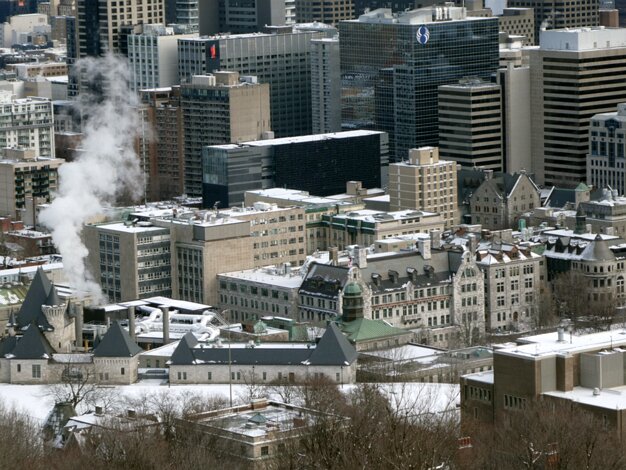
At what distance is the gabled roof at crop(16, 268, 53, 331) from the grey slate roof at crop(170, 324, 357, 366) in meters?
13.2

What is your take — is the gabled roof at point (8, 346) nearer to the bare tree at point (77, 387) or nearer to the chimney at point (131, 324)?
the bare tree at point (77, 387)

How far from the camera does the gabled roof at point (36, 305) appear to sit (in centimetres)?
18050

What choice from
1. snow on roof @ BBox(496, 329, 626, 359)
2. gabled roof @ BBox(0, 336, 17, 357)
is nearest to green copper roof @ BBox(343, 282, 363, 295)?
gabled roof @ BBox(0, 336, 17, 357)

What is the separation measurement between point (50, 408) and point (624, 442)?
42.8 metres

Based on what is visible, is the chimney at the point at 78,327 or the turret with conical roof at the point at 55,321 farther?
the chimney at the point at 78,327

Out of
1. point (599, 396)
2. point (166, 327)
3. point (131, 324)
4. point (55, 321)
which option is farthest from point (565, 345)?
point (55, 321)

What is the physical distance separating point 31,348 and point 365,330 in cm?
2253

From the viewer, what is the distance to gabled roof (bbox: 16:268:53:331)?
180 metres

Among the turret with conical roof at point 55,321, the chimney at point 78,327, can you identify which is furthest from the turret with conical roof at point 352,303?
the turret with conical roof at point 55,321

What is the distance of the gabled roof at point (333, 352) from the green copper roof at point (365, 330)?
28.0ft

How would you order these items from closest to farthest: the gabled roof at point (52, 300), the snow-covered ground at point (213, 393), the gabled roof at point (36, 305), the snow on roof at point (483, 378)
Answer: the snow on roof at point (483, 378)
the snow-covered ground at point (213, 393)
the gabled roof at point (36, 305)
the gabled roof at point (52, 300)

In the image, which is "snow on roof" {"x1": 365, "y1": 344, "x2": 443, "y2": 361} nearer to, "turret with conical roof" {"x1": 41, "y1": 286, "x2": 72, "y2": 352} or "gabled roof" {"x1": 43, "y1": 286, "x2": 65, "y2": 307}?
"turret with conical roof" {"x1": 41, "y1": 286, "x2": 72, "y2": 352}

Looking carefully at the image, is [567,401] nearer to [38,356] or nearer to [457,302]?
[38,356]

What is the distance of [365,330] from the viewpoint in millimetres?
179625
